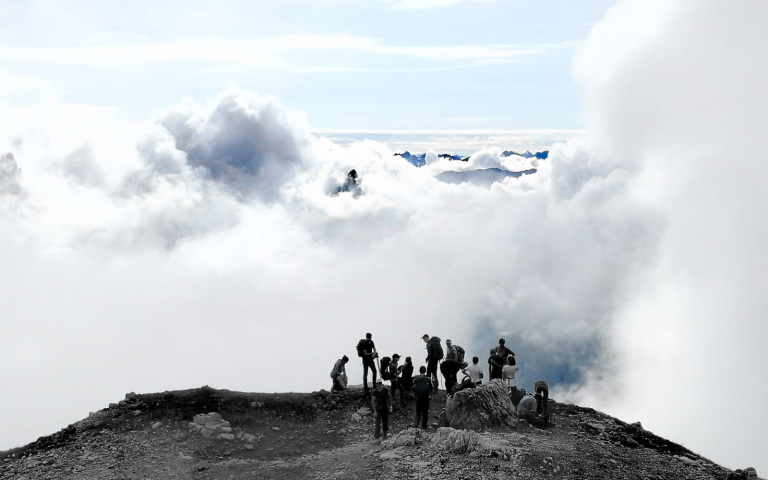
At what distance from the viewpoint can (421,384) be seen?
22.5 meters

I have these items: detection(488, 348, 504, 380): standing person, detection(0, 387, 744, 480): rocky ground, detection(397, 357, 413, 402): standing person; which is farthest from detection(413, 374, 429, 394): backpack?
detection(488, 348, 504, 380): standing person

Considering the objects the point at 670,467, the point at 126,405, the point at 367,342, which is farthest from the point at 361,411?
the point at 670,467

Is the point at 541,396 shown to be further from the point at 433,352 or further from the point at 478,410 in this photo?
the point at 433,352

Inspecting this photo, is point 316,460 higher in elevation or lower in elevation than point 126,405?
lower

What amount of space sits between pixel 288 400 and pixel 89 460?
8.53m

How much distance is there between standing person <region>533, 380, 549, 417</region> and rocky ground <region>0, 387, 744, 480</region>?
0.76m

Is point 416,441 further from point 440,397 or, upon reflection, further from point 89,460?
point 89,460

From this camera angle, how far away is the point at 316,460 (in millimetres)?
21797

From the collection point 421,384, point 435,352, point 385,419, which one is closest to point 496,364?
point 435,352

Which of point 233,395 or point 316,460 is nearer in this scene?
point 316,460

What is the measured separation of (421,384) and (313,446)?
547 cm

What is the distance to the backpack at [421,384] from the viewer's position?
883 inches

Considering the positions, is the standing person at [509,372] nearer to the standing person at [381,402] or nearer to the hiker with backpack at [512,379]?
the hiker with backpack at [512,379]

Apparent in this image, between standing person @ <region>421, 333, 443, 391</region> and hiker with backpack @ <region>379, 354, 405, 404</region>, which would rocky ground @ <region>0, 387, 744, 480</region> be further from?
standing person @ <region>421, 333, 443, 391</region>
